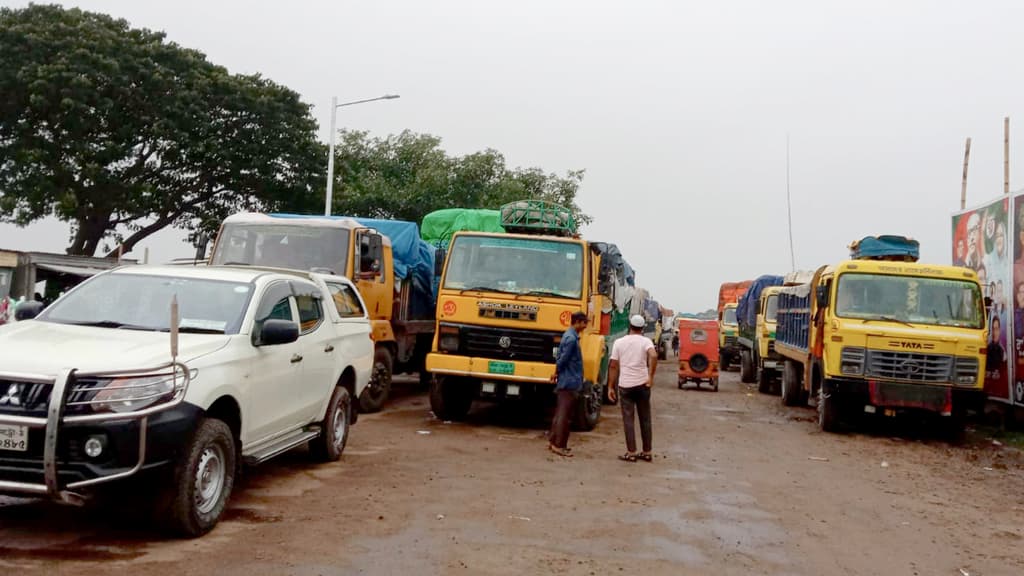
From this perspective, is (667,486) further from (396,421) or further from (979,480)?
(396,421)

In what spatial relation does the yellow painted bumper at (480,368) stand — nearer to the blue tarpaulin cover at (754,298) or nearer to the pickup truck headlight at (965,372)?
the pickup truck headlight at (965,372)

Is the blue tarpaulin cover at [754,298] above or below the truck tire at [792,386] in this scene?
above

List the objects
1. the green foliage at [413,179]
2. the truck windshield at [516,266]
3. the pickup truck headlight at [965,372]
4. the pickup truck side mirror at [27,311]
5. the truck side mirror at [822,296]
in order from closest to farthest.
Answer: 1. the pickup truck side mirror at [27,311]
2. the truck windshield at [516,266]
3. the pickup truck headlight at [965,372]
4. the truck side mirror at [822,296]
5. the green foliage at [413,179]

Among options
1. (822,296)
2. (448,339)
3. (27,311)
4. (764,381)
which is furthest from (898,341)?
(27,311)

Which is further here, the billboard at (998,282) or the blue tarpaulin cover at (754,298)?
the blue tarpaulin cover at (754,298)

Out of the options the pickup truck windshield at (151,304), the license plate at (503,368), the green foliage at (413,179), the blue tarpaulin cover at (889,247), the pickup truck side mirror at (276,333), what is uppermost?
the green foliage at (413,179)

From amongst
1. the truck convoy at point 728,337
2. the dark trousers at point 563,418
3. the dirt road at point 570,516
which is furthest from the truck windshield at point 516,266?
the truck convoy at point 728,337

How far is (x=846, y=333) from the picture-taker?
13.2 metres

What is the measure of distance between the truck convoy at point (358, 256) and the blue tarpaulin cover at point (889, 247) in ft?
25.8

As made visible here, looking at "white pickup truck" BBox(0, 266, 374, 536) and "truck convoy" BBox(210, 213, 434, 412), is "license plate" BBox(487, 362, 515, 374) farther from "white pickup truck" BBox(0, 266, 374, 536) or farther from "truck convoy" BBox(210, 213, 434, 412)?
"white pickup truck" BBox(0, 266, 374, 536)

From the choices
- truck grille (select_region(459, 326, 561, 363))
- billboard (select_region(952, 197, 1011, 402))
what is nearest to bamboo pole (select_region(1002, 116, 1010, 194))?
billboard (select_region(952, 197, 1011, 402))

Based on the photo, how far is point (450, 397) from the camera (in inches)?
500

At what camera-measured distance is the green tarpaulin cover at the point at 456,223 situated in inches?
657

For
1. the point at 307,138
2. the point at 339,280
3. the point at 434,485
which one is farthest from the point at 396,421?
the point at 307,138
